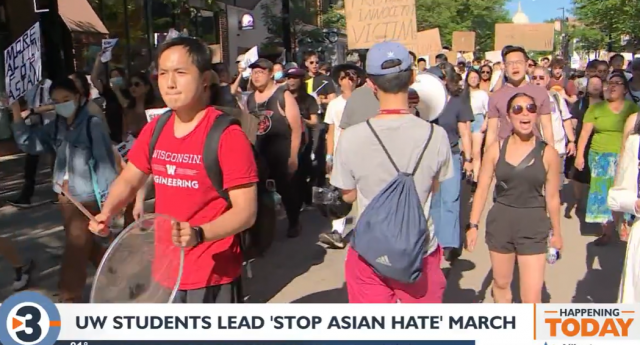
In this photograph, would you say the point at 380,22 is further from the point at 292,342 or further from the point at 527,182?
the point at 292,342

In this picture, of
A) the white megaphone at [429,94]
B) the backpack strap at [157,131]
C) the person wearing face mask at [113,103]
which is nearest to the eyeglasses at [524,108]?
the white megaphone at [429,94]

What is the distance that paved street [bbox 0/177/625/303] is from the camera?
5.32 metres

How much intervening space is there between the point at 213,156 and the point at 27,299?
107cm

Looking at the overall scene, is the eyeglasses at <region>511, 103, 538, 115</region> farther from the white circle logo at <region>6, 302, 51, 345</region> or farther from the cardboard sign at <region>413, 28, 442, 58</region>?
the cardboard sign at <region>413, 28, 442, 58</region>

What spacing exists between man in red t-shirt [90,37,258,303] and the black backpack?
0.02 m

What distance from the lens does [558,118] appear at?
653cm

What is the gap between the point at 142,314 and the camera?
2.88m

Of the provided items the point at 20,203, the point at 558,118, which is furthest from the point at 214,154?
the point at 20,203

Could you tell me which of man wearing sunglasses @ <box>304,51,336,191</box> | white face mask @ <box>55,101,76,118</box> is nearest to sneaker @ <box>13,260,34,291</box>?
white face mask @ <box>55,101,76,118</box>

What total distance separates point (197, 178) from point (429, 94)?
2426mm

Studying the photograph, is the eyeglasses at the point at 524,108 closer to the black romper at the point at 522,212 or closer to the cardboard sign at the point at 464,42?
the black romper at the point at 522,212

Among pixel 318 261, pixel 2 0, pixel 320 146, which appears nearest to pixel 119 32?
pixel 2 0

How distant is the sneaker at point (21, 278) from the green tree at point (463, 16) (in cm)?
3622

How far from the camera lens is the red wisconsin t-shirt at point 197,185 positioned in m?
2.77
